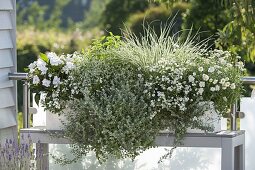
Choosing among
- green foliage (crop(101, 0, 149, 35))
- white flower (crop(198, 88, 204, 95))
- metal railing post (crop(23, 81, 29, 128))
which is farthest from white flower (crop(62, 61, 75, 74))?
green foliage (crop(101, 0, 149, 35))

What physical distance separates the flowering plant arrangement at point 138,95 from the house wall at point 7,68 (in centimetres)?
54

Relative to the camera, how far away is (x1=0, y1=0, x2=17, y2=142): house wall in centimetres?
486

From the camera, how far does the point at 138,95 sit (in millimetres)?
4238

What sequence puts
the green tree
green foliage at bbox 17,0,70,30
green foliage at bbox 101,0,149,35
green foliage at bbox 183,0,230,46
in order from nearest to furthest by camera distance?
Answer: the green tree, green foliage at bbox 183,0,230,46, green foliage at bbox 101,0,149,35, green foliage at bbox 17,0,70,30

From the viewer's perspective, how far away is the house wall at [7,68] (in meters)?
4.86

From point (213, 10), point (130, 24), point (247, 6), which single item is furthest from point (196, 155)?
point (130, 24)

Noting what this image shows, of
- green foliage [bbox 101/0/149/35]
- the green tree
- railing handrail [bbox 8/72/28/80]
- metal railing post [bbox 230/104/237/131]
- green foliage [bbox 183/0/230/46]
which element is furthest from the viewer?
green foliage [bbox 101/0/149/35]

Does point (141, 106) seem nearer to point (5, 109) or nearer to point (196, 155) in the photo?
point (196, 155)

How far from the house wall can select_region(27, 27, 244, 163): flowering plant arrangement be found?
0.54m

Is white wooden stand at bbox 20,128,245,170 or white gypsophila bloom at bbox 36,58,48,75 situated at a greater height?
white gypsophila bloom at bbox 36,58,48,75

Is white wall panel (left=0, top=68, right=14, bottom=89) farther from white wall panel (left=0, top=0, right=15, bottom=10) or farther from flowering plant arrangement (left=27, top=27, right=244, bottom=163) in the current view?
flowering plant arrangement (left=27, top=27, right=244, bottom=163)

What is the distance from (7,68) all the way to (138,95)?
105 cm

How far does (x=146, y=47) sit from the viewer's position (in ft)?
14.4

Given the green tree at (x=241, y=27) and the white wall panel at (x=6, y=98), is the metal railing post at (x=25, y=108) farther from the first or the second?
the green tree at (x=241, y=27)
